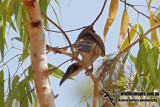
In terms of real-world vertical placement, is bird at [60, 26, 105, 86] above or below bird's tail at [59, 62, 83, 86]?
above

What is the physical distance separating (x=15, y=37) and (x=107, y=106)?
0.59 metres

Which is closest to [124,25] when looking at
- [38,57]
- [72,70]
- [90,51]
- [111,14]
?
[111,14]

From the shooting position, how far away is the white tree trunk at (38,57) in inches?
43.7

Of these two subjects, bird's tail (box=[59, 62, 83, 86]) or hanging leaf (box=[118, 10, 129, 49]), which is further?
bird's tail (box=[59, 62, 83, 86])

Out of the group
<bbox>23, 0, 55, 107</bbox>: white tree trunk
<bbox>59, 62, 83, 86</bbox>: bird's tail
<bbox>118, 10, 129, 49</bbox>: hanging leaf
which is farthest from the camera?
<bbox>59, 62, 83, 86</bbox>: bird's tail

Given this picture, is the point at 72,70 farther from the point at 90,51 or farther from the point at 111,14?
the point at 111,14

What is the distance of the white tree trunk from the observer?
111cm

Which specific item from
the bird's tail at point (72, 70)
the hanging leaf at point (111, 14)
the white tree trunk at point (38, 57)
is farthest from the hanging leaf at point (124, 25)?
the white tree trunk at point (38, 57)

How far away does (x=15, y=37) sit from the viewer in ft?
4.84

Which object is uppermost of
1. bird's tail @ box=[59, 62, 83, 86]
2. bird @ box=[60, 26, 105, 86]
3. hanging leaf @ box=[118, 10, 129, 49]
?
hanging leaf @ box=[118, 10, 129, 49]

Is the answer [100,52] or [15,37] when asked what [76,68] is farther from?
[15,37]

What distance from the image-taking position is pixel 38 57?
45.3 inches

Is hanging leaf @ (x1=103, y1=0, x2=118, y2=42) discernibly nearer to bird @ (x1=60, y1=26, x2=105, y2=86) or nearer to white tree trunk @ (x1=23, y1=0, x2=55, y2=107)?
bird @ (x1=60, y1=26, x2=105, y2=86)

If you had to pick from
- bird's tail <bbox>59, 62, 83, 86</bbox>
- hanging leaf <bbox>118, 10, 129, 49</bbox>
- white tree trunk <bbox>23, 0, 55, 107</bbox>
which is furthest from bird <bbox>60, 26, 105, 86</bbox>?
white tree trunk <bbox>23, 0, 55, 107</bbox>
